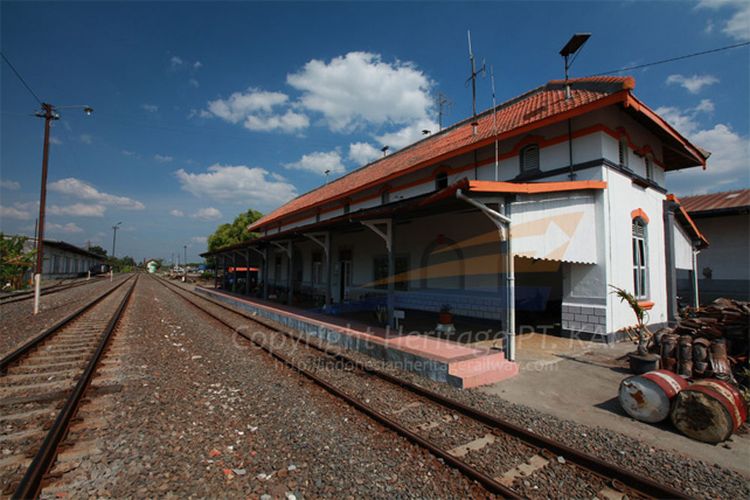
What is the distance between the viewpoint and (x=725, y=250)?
14.5 m

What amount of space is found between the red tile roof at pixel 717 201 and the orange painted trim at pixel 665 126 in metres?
4.29

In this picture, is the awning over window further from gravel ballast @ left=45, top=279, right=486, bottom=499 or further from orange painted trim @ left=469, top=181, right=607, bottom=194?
gravel ballast @ left=45, top=279, right=486, bottom=499

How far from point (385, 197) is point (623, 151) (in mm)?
8255

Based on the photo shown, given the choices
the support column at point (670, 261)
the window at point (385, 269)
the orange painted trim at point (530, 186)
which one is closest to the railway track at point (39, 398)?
the orange painted trim at point (530, 186)

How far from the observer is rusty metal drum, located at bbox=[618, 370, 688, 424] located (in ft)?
13.6

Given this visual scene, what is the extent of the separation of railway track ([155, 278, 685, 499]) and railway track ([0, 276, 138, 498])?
10.2 ft

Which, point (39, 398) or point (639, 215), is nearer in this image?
point (39, 398)

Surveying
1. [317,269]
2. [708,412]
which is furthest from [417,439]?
[317,269]

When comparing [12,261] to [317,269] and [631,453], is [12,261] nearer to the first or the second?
[317,269]

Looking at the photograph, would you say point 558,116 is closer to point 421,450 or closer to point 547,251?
point 547,251

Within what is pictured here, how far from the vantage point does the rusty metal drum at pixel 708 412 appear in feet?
12.2

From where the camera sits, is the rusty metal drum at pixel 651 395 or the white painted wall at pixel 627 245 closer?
the rusty metal drum at pixel 651 395

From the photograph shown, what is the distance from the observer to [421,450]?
3.52 metres

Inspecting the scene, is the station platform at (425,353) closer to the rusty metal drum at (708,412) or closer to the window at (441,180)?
the rusty metal drum at (708,412)
